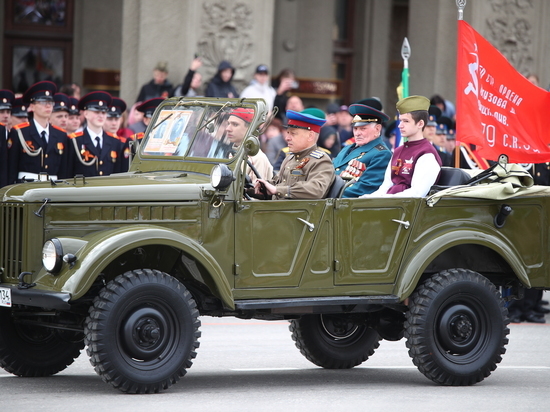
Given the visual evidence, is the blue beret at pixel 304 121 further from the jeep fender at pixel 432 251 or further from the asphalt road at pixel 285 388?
the asphalt road at pixel 285 388

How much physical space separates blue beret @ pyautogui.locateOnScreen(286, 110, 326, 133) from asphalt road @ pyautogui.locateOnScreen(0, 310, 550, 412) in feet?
6.54

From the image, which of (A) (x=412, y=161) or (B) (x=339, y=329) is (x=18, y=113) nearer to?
(B) (x=339, y=329)

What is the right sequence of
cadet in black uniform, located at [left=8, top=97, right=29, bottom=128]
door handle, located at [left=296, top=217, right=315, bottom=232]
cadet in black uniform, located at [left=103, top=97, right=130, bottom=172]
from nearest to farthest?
door handle, located at [left=296, top=217, right=315, bottom=232] < cadet in black uniform, located at [left=8, top=97, right=29, bottom=128] < cadet in black uniform, located at [left=103, top=97, right=130, bottom=172]

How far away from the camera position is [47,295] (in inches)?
283

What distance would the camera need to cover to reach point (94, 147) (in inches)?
497

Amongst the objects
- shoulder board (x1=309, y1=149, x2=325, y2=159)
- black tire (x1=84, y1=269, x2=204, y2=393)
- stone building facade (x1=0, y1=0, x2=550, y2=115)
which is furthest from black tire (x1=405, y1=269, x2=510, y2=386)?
stone building facade (x1=0, y1=0, x2=550, y2=115)

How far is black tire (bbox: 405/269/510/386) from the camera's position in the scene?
8.24 meters

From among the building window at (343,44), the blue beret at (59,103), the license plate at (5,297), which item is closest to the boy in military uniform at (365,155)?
the license plate at (5,297)

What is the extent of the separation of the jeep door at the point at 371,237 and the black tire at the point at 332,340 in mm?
894

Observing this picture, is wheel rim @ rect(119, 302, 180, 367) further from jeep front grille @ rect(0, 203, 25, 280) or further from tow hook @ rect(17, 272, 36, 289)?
jeep front grille @ rect(0, 203, 25, 280)

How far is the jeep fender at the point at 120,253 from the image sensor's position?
282 inches

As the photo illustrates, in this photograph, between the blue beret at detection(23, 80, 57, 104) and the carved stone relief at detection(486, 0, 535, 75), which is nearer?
the blue beret at detection(23, 80, 57, 104)

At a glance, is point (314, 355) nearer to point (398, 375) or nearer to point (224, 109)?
point (398, 375)

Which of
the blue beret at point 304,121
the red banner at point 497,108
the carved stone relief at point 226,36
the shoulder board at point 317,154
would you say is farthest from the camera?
the carved stone relief at point 226,36
